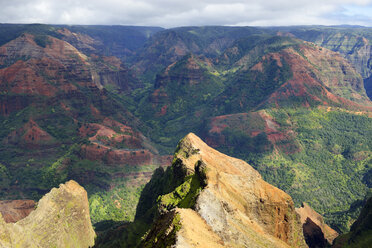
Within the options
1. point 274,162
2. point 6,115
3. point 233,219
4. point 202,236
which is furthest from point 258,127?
point 6,115

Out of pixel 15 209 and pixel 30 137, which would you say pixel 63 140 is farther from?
pixel 15 209

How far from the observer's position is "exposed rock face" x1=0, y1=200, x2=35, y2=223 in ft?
292

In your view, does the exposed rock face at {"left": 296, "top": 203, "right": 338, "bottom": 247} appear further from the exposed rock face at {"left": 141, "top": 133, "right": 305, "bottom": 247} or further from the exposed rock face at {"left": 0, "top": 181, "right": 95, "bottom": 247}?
the exposed rock face at {"left": 0, "top": 181, "right": 95, "bottom": 247}

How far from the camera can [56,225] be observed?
6800cm

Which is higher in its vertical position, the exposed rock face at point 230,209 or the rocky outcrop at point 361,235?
the exposed rock face at point 230,209

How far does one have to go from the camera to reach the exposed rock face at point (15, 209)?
88.9 meters

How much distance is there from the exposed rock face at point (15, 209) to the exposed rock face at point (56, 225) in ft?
85.2

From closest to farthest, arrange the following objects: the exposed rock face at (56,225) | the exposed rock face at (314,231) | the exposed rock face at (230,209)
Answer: the exposed rock face at (230,209) < the exposed rock face at (56,225) < the exposed rock face at (314,231)

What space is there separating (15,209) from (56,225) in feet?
115

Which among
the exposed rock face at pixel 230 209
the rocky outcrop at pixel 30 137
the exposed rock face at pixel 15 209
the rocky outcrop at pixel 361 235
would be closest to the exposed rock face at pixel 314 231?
the rocky outcrop at pixel 361 235

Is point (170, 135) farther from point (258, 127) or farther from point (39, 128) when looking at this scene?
point (39, 128)

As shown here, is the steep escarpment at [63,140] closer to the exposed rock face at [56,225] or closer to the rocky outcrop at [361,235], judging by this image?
the exposed rock face at [56,225]

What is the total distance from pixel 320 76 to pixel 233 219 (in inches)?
6703

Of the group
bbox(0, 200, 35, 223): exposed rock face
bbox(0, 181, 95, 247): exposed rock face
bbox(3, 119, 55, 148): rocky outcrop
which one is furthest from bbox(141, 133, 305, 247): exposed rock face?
bbox(3, 119, 55, 148): rocky outcrop
